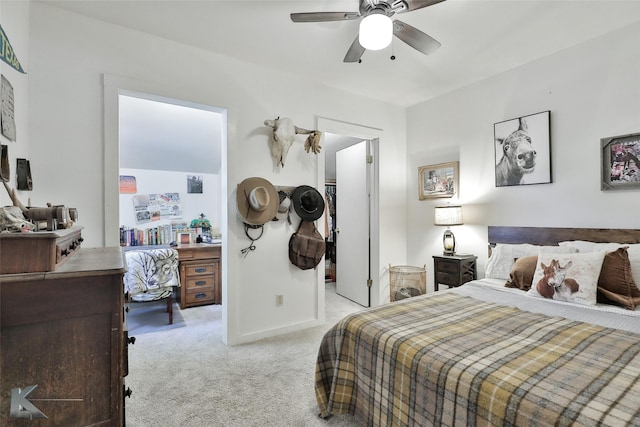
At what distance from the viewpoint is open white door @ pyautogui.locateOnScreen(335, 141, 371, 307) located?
3.96 m

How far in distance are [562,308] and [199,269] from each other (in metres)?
3.74

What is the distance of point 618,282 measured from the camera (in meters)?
1.89

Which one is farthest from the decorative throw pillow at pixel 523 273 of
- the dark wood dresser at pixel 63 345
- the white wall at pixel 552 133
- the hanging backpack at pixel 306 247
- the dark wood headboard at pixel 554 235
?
the dark wood dresser at pixel 63 345

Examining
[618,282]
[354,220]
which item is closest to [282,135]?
[354,220]

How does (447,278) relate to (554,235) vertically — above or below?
below

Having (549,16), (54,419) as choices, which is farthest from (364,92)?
(54,419)

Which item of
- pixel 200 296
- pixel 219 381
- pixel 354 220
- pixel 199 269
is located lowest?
pixel 219 381

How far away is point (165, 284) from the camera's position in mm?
3266

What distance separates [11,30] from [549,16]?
3.48 m

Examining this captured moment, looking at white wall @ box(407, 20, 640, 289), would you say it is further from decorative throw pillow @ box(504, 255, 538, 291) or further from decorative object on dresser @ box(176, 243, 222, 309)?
decorative object on dresser @ box(176, 243, 222, 309)

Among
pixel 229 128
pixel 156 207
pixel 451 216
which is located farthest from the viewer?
pixel 156 207

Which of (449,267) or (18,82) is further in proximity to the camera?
(449,267)

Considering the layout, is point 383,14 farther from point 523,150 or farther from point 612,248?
point 612,248

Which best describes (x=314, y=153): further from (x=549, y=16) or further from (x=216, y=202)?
(x=216, y=202)
